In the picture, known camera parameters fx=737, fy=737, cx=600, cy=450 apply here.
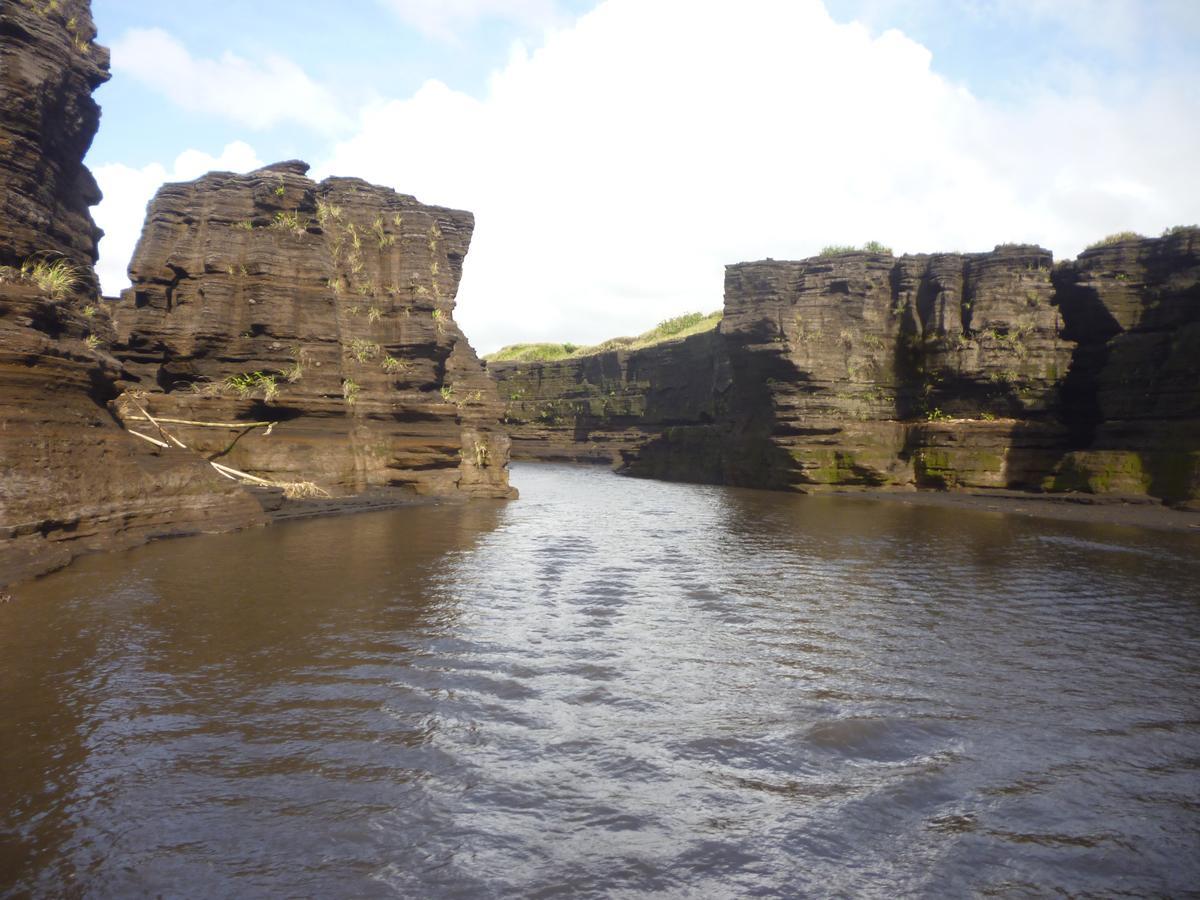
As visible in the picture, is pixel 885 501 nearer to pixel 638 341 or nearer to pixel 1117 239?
pixel 1117 239

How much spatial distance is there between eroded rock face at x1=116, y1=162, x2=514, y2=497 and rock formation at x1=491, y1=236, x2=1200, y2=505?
1824 centimetres

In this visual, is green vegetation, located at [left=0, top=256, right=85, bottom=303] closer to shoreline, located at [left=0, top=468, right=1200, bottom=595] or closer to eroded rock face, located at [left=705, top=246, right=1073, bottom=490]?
shoreline, located at [left=0, top=468, right=1200, bottom=595]

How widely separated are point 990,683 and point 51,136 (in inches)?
845

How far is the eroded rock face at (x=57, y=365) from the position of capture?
13203mm

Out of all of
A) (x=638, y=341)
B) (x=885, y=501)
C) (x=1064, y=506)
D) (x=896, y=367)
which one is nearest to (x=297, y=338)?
(x=885, y=501)

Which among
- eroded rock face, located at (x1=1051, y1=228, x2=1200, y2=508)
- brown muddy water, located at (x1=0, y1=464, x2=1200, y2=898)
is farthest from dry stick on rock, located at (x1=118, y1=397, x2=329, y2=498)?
eroded rock face, located at (x1=1051, y1=228, x2=1200, y2=508)

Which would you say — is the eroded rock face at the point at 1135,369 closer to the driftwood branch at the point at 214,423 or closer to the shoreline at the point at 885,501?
the shoreline at the point at 885,501

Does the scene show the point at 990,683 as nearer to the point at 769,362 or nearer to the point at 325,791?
the point at 325,791

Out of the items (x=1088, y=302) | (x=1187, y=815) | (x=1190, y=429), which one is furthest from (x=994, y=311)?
(x=1187, y=815)

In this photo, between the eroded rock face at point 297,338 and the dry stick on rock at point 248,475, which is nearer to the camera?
the dry stick on rock at point 248,475

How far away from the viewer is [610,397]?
2662 inches

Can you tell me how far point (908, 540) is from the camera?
20.4 meters

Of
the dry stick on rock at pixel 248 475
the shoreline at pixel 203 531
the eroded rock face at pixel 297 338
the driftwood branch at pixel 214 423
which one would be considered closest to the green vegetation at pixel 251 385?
the eroded rock face at pixel 297 338

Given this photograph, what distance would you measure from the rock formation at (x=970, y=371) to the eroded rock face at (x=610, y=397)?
477 inches
